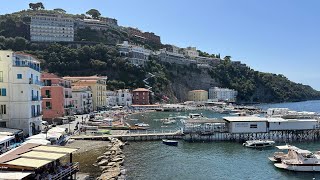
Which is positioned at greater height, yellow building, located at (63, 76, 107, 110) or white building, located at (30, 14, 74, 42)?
white building, located at (30, 14, 74, 42)

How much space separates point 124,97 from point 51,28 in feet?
190

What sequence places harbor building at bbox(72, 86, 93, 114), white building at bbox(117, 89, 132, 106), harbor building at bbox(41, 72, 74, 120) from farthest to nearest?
white building at bbox(117, 89, 132, 106)
harbor building at bbox(72, 86, 93, 114)
harbor building at bbox(41, 72, 74, 120)

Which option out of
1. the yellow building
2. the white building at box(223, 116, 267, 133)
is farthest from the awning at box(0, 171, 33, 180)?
the yellow building

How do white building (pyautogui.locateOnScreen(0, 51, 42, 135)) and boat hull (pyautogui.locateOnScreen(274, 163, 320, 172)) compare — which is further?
white building (pyautogui.locateOnScreen(0, 51, 42, 135))

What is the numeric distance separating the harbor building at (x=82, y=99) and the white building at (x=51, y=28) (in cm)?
7384

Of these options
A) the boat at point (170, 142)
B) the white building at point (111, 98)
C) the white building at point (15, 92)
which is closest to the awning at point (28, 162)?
the white building at point (15, 92)

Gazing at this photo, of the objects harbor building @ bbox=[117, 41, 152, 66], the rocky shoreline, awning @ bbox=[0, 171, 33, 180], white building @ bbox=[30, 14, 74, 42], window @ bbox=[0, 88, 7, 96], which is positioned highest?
white building @ bbox=[30, 14, 74, 42]

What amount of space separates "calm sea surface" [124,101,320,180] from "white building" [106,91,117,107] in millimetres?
80761

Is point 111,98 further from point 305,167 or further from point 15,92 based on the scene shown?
point 305,167

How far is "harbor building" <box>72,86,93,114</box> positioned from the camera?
106 metres

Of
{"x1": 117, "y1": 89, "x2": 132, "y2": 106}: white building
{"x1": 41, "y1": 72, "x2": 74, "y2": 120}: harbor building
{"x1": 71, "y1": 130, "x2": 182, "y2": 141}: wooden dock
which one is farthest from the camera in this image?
{"x1": 117, "y1": 89, "x2": 132, "y2": 106}: white building

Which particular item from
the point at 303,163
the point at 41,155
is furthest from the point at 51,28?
the point at 41,155

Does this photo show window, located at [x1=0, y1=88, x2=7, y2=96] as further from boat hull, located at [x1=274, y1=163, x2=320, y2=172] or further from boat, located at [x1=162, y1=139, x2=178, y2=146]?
boat hull, located at [x1=274, y1=163, x2=320, y2=172]

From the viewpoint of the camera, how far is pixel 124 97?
507 ft
